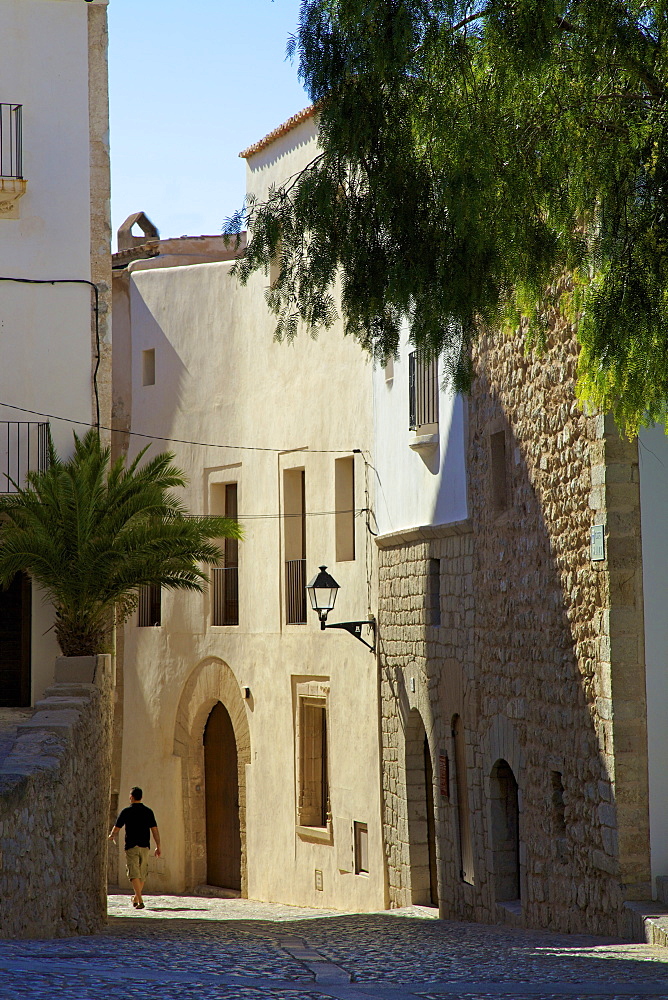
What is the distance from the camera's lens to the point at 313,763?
1867 centimetres

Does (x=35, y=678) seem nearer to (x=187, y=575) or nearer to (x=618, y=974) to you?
(x=187, y=575)

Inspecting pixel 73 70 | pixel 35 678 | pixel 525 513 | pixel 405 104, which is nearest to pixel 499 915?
pixel 525 513

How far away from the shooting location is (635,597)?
9617 mm

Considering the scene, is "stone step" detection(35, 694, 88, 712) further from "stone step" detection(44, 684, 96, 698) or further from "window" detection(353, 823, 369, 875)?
"window" detection(353, 823, 369, 875)

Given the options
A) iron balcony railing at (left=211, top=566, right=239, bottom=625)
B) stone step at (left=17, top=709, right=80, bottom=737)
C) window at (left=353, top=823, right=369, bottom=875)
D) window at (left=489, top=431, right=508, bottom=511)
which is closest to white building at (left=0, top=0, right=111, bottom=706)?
stone step at (left=17, top=709, right=80, bottom=737)

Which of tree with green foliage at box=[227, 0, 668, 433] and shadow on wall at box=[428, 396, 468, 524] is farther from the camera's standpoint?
shadow on wall at box=[428, 396, 468, 524]

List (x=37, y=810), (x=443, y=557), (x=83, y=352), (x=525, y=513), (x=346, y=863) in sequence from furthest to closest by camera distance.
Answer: (x=346, y=863)
(x=83, y=352)
(x=443, y=557)
(x=525, y=513)
(x=37, y=810)

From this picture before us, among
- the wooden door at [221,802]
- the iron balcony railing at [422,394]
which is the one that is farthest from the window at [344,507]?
the wooden door at [221,802]

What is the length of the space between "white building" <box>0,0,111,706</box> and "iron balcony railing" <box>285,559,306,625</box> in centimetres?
440

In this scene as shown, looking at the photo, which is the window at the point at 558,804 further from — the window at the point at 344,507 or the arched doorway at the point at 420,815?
the window at the point at 344,507

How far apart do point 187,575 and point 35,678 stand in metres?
2.06

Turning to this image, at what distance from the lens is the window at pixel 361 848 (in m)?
16.7

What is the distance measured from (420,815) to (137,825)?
3225mm

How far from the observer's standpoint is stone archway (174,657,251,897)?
66.6 feet
